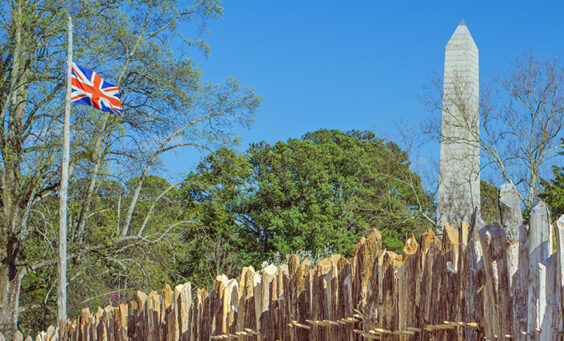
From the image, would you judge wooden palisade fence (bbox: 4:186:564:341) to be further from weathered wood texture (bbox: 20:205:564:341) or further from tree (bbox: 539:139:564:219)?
tree (bbox: 539:139:564:219)

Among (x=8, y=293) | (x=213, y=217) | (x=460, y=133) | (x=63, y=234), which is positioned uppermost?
(x=460, y=133)

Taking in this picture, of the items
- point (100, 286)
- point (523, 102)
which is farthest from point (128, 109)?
point (523, 102)

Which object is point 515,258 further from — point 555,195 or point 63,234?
point 555,195

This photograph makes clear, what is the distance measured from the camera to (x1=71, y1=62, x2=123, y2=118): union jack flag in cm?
1254

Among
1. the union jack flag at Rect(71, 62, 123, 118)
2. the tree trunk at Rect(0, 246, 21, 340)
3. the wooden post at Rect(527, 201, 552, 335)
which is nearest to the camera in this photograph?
the wooden post at Rect(527, 201, 552, 335)

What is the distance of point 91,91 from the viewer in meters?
12.8

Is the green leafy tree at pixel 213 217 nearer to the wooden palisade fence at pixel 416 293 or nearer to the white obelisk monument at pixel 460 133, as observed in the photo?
the white obelisk monument at pixel 460 133

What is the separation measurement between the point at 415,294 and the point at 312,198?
1018 inches

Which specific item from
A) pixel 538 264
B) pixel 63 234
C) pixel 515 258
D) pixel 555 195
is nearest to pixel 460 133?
pixel 555 195

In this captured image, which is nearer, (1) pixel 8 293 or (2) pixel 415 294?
(2) pixel 415 294

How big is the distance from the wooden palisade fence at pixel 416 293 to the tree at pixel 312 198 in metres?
22.4

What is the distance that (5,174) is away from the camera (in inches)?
579

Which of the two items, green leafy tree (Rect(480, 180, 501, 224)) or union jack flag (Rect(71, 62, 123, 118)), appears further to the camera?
green leafy tree (Rect(480, 180, 501, 224))

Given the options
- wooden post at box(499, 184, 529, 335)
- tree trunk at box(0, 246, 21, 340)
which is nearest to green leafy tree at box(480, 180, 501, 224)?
tree trunk at box(0, 246, 21, 340)
